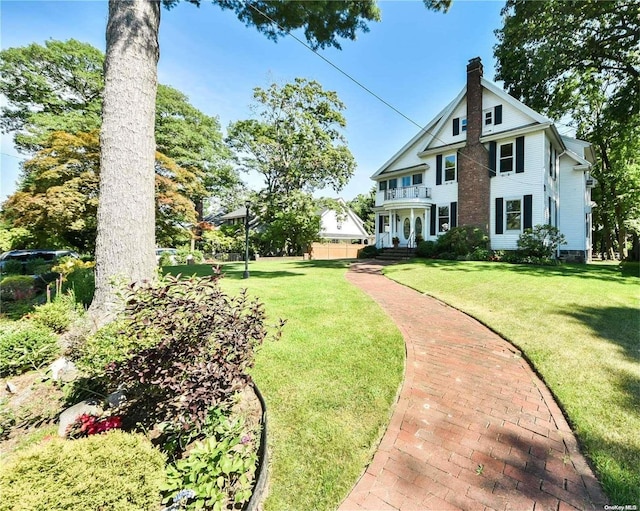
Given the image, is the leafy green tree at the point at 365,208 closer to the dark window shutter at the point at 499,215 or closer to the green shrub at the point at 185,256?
the green shrub at the point at 185,256

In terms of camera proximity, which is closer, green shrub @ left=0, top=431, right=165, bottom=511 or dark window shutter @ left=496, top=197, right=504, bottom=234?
green shrub @ left=0, top=431, right=165, bottom=511

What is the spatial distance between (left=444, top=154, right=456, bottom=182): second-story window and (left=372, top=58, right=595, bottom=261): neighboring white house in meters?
0.06

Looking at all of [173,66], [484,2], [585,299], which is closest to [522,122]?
[484,2]

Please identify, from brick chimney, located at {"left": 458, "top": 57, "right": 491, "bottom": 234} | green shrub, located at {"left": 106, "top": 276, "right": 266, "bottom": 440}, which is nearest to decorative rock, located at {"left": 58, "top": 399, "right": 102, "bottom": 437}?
green shrub, located at {"left": 106, "top": 276, "right": 266, "bottom": 440}

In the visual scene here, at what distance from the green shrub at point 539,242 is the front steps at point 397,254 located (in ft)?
18.9

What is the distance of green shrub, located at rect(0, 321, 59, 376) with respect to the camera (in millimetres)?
3910

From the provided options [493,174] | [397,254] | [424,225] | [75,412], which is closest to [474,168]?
A: [493,174]

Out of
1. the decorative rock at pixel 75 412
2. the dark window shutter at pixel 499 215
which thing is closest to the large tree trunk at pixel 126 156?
the decorative rock at pixel 75 412

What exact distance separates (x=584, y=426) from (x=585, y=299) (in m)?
5.52

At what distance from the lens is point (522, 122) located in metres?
15.4

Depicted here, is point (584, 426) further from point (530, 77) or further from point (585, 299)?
point (530, 77)

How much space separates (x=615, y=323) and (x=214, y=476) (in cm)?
711

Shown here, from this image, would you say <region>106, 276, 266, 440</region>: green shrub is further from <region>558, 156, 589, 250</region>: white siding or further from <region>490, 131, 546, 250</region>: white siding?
<region>558, 156, 589, 250</region>: white siding

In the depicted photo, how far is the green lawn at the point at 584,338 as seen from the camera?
2646 mm
